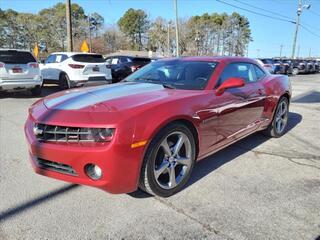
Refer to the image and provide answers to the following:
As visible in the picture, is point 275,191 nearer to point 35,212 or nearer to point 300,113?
point 35,212

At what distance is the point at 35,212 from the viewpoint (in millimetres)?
3070

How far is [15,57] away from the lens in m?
10.2

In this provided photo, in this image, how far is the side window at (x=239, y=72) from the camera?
4320mm

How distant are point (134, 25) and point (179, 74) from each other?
84715 mm

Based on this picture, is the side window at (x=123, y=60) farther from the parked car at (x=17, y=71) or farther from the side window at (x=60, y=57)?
the parked car at (x=17, y=71)

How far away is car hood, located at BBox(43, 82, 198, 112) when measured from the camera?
3162 millimetres

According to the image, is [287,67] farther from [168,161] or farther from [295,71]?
[168,161]

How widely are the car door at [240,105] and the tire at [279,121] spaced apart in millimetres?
759

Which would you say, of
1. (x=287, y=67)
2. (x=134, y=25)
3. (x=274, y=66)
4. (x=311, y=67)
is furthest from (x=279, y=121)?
(x=134, y=25)

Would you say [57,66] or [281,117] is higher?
[57,66]

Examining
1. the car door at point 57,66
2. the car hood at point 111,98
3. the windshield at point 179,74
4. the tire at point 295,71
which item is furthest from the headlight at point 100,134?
the tire at point 295,71

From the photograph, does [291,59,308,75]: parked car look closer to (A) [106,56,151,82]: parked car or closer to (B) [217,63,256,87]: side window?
(A) [106,56,151,82]: parked car

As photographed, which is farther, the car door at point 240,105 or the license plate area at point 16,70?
the license plate area at point 16,70

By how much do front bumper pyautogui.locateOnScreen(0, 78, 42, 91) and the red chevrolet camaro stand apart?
688cm
